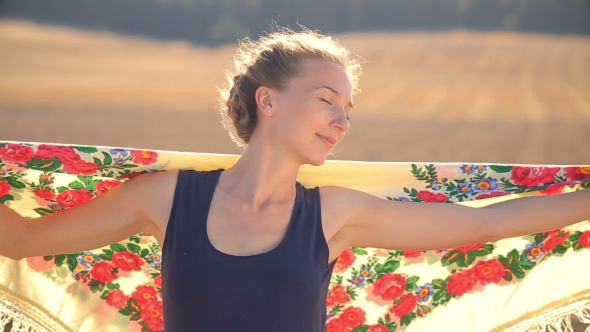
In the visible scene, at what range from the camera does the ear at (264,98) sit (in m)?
2.52

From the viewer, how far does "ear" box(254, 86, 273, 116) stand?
252 cm

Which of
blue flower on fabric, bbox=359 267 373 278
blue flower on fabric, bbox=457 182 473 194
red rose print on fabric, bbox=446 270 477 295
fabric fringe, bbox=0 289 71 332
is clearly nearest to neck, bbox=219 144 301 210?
blue flower on fabric, bbox=359 267 373 278

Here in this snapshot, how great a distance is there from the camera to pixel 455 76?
14.0 m

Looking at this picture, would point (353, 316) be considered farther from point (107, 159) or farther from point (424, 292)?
point (107, 159)

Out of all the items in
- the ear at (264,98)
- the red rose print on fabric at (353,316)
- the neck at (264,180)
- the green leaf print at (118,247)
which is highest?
the ear at (264,98)

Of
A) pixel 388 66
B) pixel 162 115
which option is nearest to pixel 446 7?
pixel 388 66

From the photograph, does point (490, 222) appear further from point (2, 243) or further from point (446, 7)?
point (446, 7)

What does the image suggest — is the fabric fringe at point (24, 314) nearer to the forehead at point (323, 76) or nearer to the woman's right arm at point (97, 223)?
the woman's right arm at point (97, 223)

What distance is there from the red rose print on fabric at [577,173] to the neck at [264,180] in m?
0.87

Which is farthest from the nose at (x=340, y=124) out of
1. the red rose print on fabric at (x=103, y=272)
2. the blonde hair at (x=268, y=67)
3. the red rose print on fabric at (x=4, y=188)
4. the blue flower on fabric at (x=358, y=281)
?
the red rose print on fabric at (x=4, y=188)

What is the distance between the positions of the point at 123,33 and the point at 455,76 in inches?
253

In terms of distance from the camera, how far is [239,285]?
2.27 meters

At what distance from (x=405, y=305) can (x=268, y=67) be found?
96 cm

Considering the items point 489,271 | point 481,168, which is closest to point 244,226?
point 481,168
